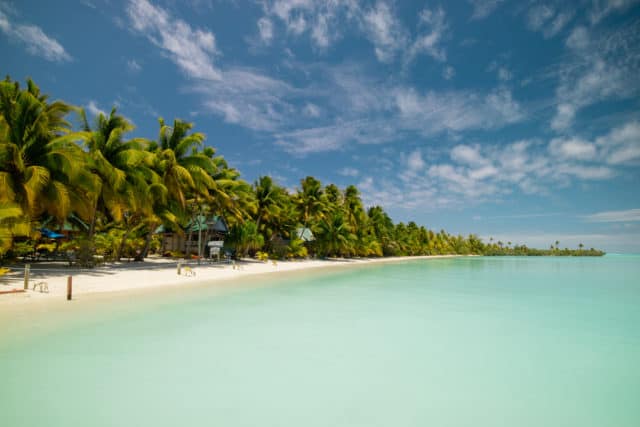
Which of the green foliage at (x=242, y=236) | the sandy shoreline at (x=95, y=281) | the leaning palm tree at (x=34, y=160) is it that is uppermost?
the leaning palm tree at (x=34, y=160)

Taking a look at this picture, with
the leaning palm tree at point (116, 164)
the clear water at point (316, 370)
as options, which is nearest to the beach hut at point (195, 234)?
the leaning palm tree at point (116, 164)

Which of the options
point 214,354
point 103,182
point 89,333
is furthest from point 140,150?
point 214,354

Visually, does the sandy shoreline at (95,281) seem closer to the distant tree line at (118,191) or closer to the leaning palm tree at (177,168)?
the distant tree line at (118,191)

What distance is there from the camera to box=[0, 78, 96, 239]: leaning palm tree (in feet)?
36.8

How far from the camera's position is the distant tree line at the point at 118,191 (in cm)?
1173

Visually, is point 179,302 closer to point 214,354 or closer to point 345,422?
point 214,354

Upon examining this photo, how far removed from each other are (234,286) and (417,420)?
11075mm

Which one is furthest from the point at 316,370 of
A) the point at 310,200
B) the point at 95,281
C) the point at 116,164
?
the point at 310,200

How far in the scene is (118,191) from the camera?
1531 cm

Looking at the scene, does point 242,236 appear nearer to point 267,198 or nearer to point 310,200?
point 267,198

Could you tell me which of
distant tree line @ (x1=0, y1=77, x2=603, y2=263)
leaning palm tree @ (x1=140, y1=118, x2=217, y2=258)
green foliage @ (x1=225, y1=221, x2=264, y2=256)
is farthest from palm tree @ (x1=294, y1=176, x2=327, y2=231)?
leaning palm tree @ (x1=140, y1=118, x2=217, y2=258)

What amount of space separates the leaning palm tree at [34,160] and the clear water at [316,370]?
6.68 m

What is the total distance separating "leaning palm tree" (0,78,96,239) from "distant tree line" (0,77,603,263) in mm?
32

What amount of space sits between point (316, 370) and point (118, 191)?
1460 cm
